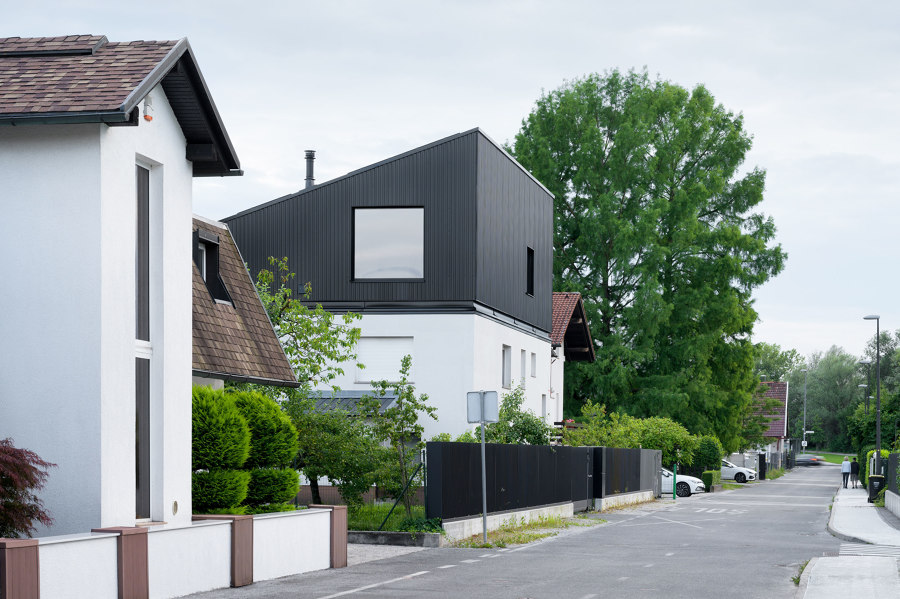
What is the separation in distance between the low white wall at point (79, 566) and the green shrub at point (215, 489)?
3.62 metres

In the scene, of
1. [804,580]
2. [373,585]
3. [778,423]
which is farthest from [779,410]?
[373,585]

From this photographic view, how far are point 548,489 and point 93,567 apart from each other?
19.1 metres

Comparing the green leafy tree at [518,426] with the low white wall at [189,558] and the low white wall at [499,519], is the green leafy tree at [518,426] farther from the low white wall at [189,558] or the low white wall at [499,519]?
the low white wall at [189,558]

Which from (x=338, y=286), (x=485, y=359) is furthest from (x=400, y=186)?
(x=485, y=359)

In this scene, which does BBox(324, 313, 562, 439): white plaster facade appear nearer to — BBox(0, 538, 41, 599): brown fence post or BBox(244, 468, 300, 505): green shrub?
BBox(244, 468, 300, 505): green shrub

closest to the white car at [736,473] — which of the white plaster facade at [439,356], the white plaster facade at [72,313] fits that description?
the white plaster facade at [439,356]

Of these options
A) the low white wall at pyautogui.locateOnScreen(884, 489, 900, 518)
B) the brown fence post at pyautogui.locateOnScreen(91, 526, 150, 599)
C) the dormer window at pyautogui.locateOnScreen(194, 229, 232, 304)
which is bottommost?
the low white wall at pyautogui.locateOnScreen(884, 489, 900, 518)

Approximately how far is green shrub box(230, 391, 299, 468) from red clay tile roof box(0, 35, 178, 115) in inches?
197

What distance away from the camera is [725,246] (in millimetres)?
57344

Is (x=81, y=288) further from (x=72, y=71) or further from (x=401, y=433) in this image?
(x=401, y=433)

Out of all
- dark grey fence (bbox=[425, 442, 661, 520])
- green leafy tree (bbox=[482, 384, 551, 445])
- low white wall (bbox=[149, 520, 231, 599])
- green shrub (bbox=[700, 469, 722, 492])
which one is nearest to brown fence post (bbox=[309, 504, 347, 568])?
low white wall (bbox=[149, 520, 231, 599])

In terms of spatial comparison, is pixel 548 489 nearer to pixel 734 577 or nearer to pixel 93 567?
pixel 734 577

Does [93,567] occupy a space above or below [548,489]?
above

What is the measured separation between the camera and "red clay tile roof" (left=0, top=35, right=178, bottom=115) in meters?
12.6
